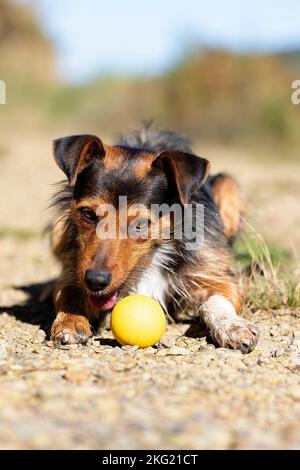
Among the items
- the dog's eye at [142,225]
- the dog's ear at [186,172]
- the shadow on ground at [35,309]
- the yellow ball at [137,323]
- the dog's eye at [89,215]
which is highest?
the dog's ear at [186,172]

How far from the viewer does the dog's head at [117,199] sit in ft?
15.3

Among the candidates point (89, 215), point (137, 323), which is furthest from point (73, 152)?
point (137, 323)

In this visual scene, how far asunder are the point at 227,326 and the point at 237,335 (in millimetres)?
135

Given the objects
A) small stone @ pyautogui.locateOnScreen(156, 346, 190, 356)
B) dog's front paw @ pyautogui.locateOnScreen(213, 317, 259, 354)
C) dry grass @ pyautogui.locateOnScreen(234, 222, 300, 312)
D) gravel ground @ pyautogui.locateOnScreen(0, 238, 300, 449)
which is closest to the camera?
gravel ground @ pyautogui.locateOnScreen(0, 238, 300, 449)

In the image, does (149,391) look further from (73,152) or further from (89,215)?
(73,152)

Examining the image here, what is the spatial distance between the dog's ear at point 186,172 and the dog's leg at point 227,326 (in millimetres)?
867

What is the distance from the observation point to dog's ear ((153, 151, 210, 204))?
16.2ft

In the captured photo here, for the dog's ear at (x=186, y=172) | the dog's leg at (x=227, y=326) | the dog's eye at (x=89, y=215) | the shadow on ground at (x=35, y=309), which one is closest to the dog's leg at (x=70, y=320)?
the shadow on ground at (x=35, y=309)

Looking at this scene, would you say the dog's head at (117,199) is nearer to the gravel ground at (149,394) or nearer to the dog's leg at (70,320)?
the dog's leg at (70,320)

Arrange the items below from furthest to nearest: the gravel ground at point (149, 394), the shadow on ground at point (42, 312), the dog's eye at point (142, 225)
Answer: the shadow on ground at point (42, 312), the dog's eye at point (142, 225), the gravel ground at point (149, 394)

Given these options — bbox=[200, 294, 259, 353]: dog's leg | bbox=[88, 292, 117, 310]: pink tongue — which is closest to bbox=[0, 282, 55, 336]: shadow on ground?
bbox=[88, 292, 117, 310]: pink tongue

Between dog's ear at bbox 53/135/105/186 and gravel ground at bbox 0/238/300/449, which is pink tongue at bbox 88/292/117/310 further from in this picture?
dog's ear at bbox 53/135/105/186

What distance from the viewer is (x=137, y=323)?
14.7 ft

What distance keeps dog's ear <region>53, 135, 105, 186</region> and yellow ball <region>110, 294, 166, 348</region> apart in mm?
1036
